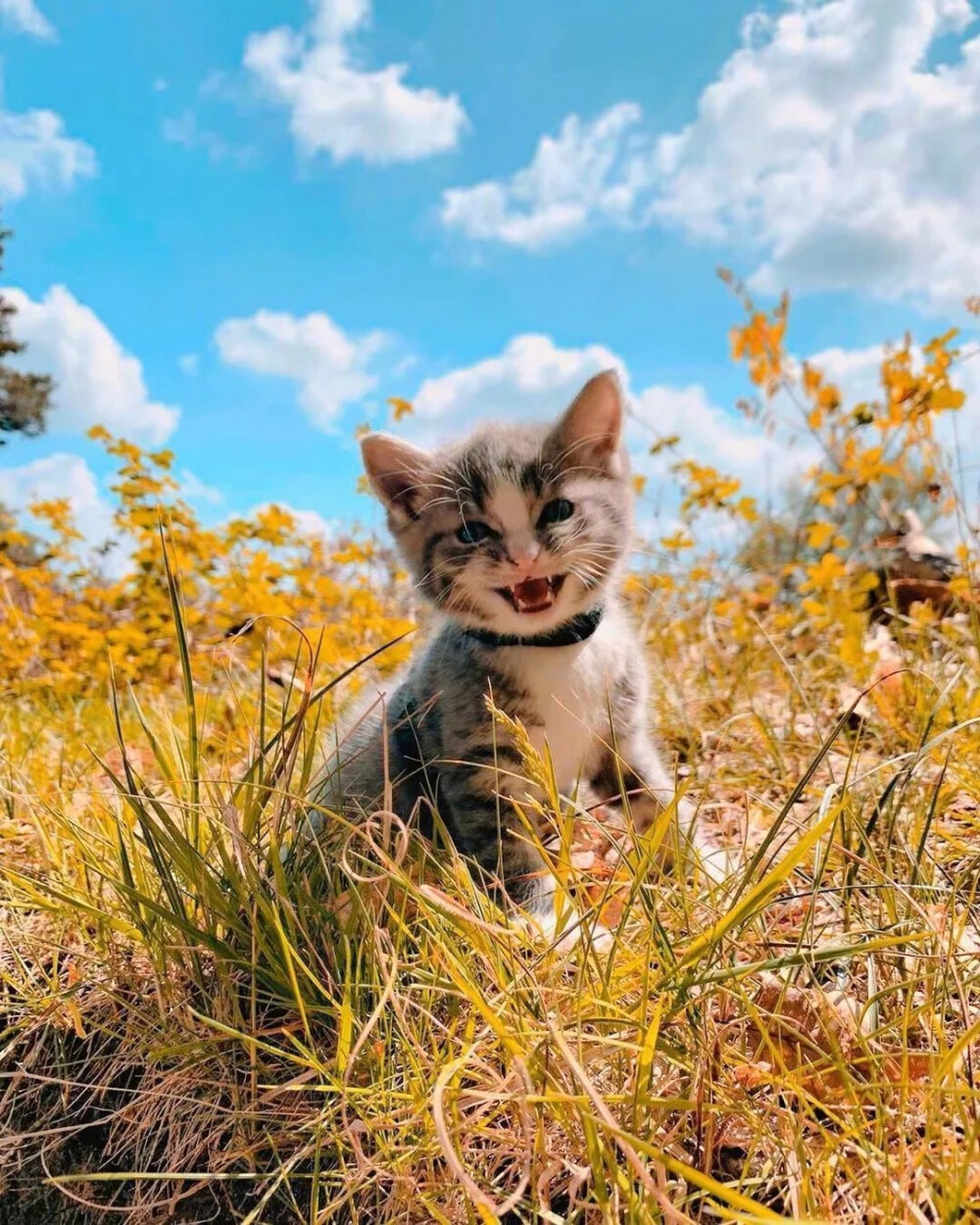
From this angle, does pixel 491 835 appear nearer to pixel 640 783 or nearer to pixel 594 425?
pixel 640 783

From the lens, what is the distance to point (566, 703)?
1651mm

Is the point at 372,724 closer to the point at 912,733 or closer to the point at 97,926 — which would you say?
the point at 97,926

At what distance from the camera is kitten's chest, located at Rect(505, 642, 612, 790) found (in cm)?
164

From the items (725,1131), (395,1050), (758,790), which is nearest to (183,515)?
(758,790)

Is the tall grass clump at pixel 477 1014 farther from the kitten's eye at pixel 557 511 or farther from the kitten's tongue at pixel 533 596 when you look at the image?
the kitten's eye at pixel 557 511

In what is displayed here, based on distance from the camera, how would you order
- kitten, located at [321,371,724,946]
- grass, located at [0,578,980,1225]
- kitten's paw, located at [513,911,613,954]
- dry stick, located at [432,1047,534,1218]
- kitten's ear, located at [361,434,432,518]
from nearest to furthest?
1. dry stick, located at [432,1047,534,1218]
2. grass, located at [0,578,980,1225]
3. kitten's paw, located at [513,911,613,954]
4. kitten, located at [321,371,724,946]
5. kitten's ear, located at [361,434,432,518]

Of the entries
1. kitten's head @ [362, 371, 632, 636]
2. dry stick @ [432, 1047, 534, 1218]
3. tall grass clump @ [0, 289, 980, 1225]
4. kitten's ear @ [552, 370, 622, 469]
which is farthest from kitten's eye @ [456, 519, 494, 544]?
dry stick @ [432, 1047, 534, 1218]

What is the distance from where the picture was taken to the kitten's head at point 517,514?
1608 millimetres

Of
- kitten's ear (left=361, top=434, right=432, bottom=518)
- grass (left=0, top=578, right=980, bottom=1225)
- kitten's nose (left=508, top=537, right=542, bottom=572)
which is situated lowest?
grass (left=0, top=578, right=980, bottom=1225)

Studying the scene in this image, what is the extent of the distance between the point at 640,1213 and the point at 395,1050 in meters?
0.42

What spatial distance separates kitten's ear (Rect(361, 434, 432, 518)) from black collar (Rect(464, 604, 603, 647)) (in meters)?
0.34

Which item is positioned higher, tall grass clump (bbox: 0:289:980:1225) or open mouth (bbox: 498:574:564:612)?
open mouth (bbox: 498:574:564:612)

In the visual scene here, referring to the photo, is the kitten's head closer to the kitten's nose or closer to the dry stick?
the kitten's nose

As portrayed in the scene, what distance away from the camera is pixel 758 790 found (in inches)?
76.4
